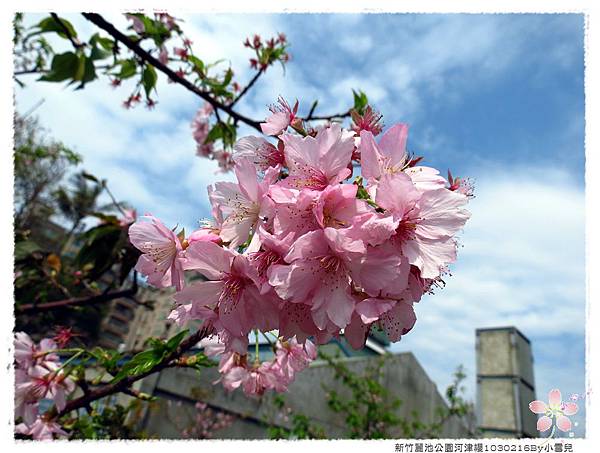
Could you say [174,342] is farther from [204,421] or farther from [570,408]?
[204,421]

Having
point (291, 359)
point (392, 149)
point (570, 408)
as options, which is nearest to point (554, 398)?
point (570, 408)

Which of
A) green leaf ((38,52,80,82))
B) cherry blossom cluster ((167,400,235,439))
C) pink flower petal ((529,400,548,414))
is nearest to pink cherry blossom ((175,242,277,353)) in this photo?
pink flower petal ((529,400,548,414))

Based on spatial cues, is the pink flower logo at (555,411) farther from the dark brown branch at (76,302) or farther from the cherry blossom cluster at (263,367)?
the dark brown branch at (76,302)

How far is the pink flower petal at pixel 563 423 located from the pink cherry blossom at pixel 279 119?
987 millimetres

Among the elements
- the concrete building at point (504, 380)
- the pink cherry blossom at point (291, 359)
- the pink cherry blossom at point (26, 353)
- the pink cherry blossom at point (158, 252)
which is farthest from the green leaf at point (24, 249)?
the concrete building at point (504, 380)

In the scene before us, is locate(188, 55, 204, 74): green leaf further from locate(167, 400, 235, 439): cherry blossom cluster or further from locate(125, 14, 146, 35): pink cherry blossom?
locate(167, 400, 235, 439): cherry blossom cluster

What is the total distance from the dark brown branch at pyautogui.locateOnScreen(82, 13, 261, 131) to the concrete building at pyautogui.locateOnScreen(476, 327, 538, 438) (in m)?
2.33

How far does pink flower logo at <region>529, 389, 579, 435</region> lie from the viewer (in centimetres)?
103

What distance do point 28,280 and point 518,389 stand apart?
318 cm

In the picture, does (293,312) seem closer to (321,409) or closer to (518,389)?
(518,389)

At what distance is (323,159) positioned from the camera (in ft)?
2.27

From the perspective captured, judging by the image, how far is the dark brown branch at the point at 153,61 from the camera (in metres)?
1.53

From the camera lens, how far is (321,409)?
17.0ft

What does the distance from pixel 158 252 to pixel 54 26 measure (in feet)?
5.53
